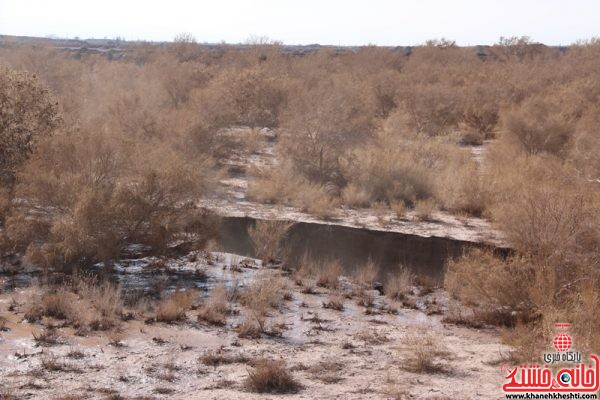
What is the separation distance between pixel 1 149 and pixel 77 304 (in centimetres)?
583

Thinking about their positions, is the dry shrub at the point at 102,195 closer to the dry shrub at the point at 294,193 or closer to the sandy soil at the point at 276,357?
the sandy soil at the point at 276,357

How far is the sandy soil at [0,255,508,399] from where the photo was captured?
896 centimetres

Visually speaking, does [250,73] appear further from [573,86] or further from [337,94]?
[573,86]

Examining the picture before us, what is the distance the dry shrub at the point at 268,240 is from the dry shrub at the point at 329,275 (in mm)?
1419

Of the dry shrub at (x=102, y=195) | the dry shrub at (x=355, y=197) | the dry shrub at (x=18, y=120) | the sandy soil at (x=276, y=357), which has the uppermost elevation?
the dry shrub at (x=18, y=120)

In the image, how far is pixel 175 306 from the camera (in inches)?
476

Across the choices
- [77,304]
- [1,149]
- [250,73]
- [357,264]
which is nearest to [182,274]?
[77,304]

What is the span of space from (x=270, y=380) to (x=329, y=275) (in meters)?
Answer: 5.84

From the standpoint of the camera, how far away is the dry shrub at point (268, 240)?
54.0ft

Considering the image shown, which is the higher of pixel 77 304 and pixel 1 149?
pixel 1 149

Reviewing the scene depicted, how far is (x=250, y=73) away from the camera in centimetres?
3206

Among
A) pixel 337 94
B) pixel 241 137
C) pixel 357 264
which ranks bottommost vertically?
pixel 357 264

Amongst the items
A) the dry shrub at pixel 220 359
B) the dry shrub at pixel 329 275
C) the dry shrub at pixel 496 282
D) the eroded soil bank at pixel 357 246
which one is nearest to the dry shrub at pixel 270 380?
the dry shrub at pixel 220 359

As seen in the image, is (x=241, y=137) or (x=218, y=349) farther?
(x=241, y=137)
